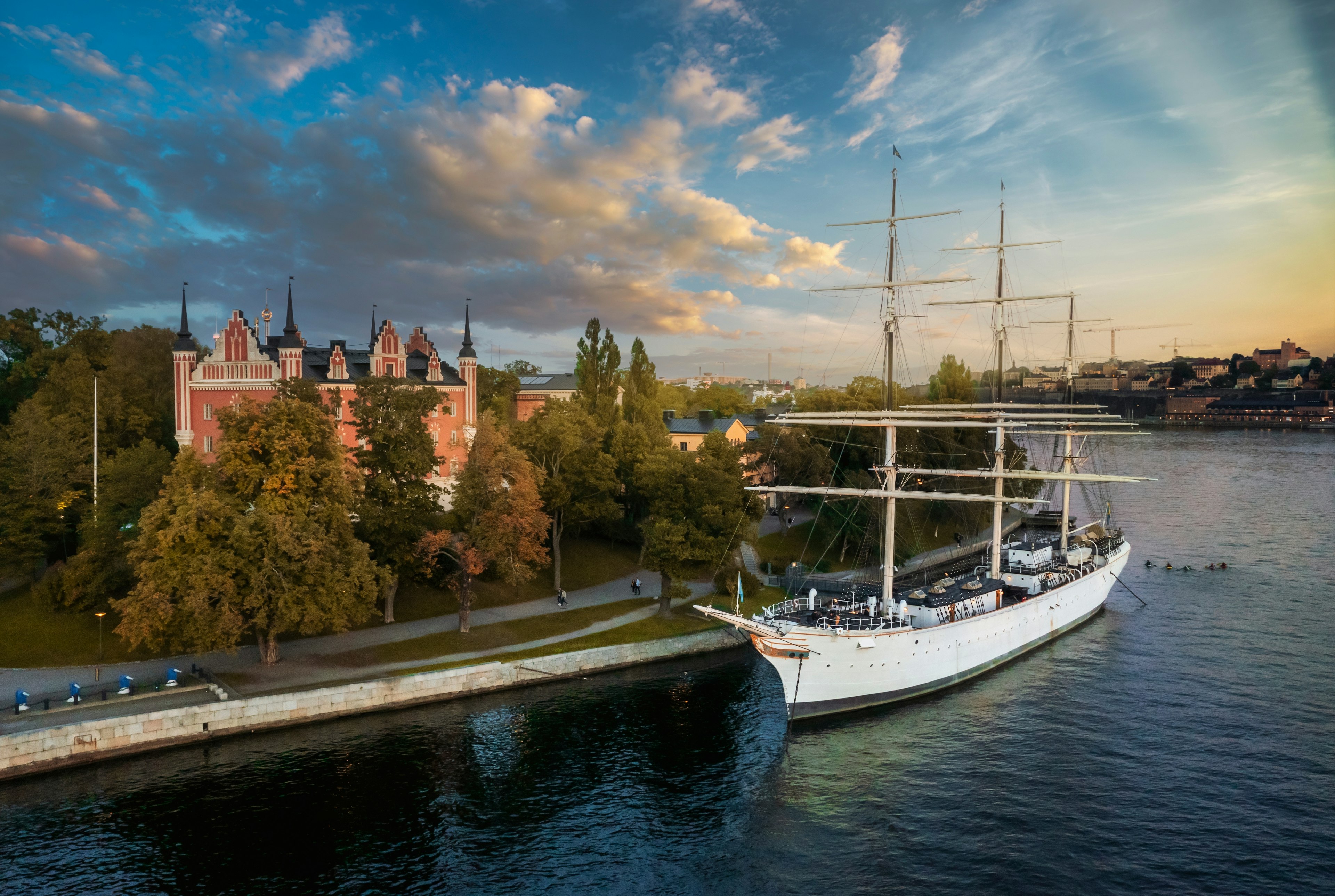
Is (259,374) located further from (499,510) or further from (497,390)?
(497,390)

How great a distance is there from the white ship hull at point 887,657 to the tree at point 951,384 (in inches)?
1589

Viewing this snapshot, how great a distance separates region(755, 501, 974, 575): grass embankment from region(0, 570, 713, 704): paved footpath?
18016 millimetres

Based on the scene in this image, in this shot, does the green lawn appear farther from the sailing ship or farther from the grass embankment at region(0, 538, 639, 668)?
the sailing ship

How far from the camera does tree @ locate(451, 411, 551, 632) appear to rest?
139 ft

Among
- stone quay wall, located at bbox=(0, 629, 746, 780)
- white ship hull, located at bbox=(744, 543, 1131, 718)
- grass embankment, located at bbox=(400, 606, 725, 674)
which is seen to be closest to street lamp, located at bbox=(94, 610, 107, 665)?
stone quay wall, located at bbox=(0, 629, 746, 780)

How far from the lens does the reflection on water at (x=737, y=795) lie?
22938mm

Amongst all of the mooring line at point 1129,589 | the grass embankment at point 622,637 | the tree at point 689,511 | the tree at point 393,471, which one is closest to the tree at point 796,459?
the tree at point 689,511

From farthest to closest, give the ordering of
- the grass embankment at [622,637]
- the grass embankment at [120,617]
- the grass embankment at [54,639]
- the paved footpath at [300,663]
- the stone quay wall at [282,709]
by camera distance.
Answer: the grass embankment at [622,637], the grass embankment at [120,617], the grass embankment at [54,639], the paved footpath at [300,663], the stone quay wall at [282,709]

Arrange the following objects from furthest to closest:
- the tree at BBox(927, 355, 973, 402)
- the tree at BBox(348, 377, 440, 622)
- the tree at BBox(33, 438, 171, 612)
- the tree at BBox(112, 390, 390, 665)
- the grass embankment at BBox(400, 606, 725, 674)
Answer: the tree at BBox(927, 355, 973, 402) < the tree at BBox(348, 377, 440, 622) < the tree at BBox(33, 438, 171, 612) < the grass embankment at BBox(400, 606, 725, 674) < the tree at BBox(112, 390, 390, 665)

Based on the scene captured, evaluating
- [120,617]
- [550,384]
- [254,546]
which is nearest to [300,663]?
[254,546]

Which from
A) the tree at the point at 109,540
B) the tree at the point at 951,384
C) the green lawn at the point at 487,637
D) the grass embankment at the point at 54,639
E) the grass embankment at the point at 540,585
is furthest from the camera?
the tree at the point at 951,384

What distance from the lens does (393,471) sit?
4444 cm

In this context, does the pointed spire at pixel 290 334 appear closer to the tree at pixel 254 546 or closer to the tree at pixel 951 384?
the tree at pixel 254 546

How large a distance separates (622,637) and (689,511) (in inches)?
381
